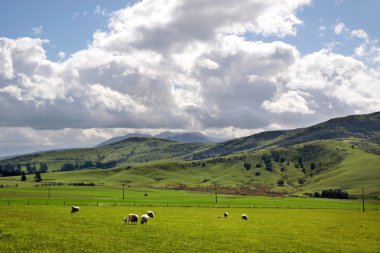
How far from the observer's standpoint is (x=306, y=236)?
52.3 metres

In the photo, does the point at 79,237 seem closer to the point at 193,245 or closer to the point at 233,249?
the point at 193,245

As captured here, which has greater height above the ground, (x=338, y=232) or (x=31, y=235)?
(x=31, y=235)

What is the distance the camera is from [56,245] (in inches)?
1460

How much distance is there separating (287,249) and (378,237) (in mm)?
21646

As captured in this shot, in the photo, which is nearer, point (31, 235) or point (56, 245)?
point (56, 245)

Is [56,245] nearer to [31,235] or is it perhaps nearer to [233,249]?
[31,235]

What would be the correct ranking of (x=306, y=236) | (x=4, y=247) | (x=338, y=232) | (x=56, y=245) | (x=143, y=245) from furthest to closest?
(x=338, y=232), (x=306, y=236), (x=143, y=245), (x=56, y=245), (x=4, y=247)

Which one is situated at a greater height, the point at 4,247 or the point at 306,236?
the point at 4,247

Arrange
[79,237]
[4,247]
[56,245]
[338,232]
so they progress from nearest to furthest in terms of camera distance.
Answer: [4,247] → [56,245] → [79,237] → [338,232]

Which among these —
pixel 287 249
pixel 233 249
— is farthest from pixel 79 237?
pixel 287 249

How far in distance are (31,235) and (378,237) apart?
48973 millimetres

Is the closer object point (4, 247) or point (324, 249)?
point (4, 247)

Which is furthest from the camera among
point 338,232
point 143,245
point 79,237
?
point 338,232

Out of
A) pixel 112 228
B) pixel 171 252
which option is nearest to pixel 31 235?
pixel 112 228
